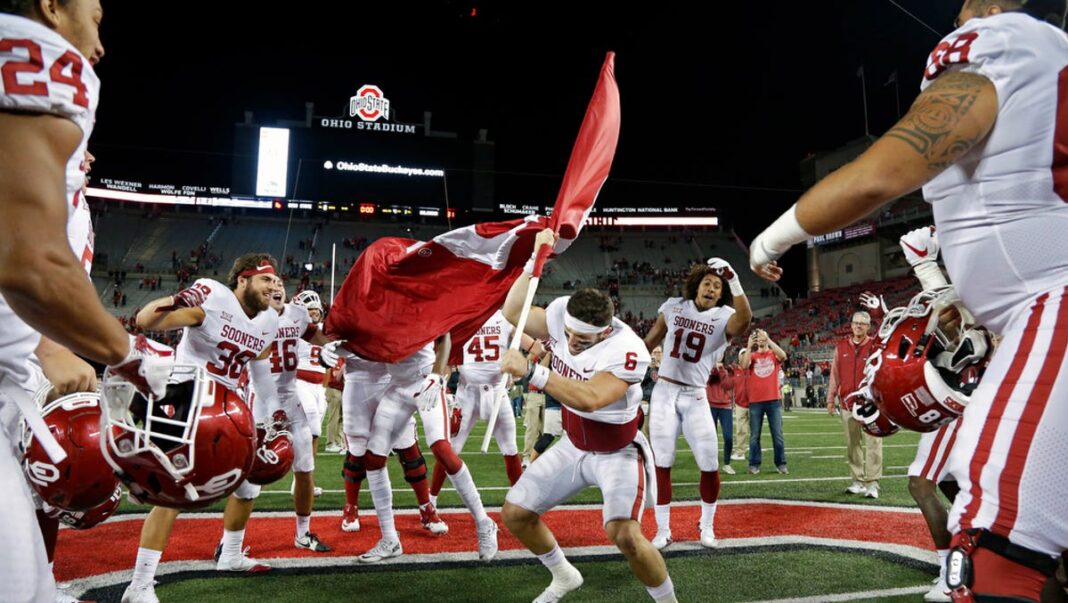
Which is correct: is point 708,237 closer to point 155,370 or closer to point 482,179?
point 482,179

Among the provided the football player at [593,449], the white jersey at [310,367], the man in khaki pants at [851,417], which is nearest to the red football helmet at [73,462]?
the football player at [593,449]

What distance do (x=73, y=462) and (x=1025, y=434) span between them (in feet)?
10.7

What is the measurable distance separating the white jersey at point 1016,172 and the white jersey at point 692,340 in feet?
15.1

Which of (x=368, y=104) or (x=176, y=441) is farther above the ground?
(x=368, y=104)

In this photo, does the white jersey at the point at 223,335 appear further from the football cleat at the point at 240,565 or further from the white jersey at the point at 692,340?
the white jersey at the point at 692,340

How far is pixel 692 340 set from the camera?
6.56 m

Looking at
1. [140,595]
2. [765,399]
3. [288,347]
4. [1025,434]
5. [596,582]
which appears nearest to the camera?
[1025,434]

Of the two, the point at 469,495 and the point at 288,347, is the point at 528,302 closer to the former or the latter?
the point at 469,495

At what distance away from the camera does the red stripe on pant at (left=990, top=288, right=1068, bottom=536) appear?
1.60 m

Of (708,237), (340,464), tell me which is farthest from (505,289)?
(708,237)

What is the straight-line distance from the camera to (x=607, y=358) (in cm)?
418

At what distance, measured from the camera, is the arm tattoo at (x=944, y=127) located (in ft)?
5.80

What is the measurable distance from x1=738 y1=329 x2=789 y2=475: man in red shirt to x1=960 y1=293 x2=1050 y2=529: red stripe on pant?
8.80 m

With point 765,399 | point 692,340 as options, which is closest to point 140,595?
point 692,340
